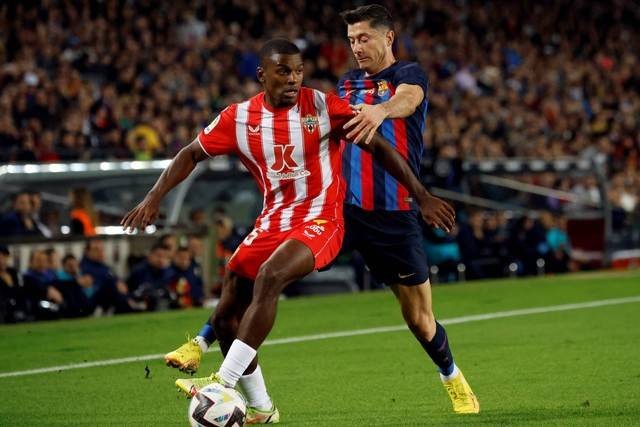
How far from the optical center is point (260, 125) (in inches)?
285

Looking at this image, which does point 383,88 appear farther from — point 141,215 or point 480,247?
point 480,247

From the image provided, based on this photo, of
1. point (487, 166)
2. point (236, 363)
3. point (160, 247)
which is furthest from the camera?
point (487, 166)

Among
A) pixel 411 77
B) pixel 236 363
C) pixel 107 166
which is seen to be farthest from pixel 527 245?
pixel 236 363

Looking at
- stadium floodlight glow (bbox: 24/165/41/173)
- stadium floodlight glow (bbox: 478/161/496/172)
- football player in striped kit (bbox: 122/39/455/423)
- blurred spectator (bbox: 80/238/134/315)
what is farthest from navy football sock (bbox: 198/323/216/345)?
stadium floodlight glow (bbox: 478/161/496/172)

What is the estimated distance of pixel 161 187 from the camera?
7.28 metres

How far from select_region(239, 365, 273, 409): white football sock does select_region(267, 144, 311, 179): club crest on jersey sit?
107 cm

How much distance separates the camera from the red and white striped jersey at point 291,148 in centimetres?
718

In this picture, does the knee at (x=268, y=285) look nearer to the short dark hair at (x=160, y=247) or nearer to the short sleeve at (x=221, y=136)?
the short sleeve at (x=221, y=136)

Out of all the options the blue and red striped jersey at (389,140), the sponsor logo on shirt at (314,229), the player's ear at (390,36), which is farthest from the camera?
the player's ear at (390,36)

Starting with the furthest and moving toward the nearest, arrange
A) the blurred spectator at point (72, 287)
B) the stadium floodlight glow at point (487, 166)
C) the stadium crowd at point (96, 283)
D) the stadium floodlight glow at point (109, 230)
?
the stadium floodlight glow at point (487, 166), the stadium floodlight glow at point (109, 230), the blurred spectator at point (72, 287), the stadium crowd at point (96, 283)

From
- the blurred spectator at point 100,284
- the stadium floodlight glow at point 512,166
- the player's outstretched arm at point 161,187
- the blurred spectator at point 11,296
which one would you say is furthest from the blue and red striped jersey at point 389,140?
the stadium floodlight glow at point 512,166

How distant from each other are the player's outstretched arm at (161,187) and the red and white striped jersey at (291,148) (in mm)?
82

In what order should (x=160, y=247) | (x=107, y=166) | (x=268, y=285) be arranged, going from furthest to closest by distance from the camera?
(x=107, y=166), (x=160, y=247), (x=268, y=285)

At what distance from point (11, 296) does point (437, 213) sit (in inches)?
305
